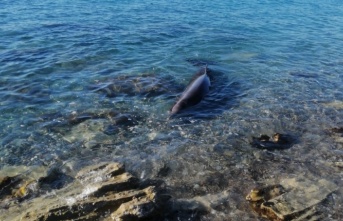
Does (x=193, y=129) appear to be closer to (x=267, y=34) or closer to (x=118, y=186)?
(x=118, y=186)

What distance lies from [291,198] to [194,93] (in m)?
5.55

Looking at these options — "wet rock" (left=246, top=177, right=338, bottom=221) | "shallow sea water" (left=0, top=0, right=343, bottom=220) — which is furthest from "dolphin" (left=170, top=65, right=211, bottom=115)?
"wet rock" (left=246, top=177, right=338, bottom=221)

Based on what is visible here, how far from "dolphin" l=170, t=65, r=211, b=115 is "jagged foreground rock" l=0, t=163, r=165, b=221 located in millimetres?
4319

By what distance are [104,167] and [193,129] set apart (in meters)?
3.31

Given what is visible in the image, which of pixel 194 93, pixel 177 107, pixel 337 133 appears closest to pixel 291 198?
pixel 337 133

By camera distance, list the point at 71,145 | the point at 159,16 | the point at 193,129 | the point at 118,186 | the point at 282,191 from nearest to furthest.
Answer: the point at 118,186
the point at 282,191
the point at 71,145
the point at 193,129
the point at 159,16

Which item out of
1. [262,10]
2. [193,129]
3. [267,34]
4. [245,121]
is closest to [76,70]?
[193,129]

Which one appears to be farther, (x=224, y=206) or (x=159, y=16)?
(x=159, y=16)

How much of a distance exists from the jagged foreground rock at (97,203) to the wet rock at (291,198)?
2.13 metres

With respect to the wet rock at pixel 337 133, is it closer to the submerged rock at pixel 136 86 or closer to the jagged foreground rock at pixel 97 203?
the submerged rock at pixel 136 86

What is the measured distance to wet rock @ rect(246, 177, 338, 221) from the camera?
6.32 metres

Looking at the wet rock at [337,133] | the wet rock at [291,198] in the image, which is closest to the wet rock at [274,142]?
the wet rock at [337,133]

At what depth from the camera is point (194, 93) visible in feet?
37.7

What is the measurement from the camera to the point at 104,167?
730 centimetres
